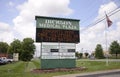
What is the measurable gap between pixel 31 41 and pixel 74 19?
82740 millimetres

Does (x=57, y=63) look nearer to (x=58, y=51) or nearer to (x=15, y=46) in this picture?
(x=58, y=51)

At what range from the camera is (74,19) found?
26625 mm

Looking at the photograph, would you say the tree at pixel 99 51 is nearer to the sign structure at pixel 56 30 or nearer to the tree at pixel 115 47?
the tree at pixel 115 47

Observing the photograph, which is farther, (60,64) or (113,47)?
(113,47)

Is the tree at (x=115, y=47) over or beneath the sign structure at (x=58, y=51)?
over

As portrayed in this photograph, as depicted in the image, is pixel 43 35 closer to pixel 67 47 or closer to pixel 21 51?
pixel 67 47

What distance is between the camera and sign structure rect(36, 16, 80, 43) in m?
24.2

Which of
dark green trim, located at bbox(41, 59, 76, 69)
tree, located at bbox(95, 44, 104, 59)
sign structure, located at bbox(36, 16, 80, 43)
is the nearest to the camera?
sign structure, located at bbox(36, 16, 80, 43)

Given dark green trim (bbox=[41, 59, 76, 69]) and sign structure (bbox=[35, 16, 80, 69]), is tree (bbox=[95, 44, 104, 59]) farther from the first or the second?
dark green trim (bbox=[41, 59, 76, 69])

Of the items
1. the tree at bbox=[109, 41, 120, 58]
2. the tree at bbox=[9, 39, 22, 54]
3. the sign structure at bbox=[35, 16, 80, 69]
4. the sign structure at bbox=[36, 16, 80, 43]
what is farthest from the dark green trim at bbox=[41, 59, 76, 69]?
the tree at bbox=[9, 39, 22, 54]

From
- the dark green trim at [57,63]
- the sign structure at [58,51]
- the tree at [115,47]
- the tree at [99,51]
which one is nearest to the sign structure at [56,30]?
the sign structure at [58,51]

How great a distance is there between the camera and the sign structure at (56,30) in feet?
79.4

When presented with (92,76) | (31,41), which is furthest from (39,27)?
(31,41)

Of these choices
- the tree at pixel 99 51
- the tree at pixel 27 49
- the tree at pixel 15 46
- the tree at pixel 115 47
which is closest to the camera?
the tree at pixel 115 47
